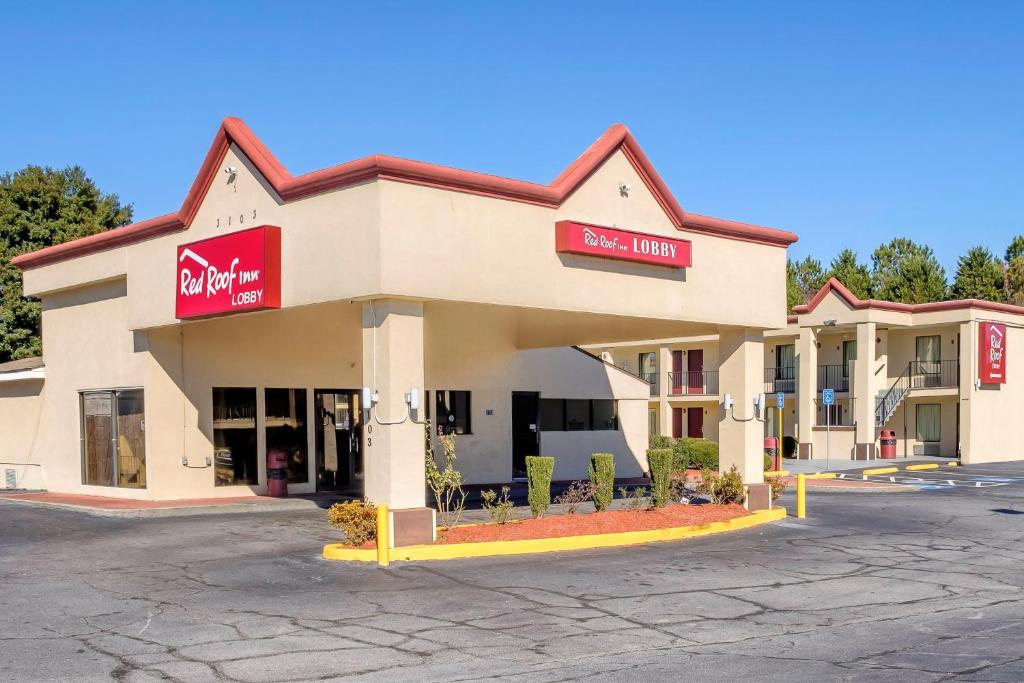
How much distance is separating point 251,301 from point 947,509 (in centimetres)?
1572

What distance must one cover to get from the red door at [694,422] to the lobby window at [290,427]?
110 feet

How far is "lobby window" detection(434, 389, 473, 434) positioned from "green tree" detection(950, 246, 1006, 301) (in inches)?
1981

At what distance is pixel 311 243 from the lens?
16.5m

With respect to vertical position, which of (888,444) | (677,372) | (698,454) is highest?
(677,372)

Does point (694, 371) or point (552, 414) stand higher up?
point (694, 371)

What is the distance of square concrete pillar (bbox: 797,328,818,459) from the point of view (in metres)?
45.1

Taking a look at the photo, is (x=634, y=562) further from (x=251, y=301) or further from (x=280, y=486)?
(x=280, y=486)

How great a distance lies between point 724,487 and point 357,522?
8.57m

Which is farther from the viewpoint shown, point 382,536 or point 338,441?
point 338,441

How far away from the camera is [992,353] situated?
139 feet

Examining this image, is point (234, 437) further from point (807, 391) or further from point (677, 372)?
point (677, 372)

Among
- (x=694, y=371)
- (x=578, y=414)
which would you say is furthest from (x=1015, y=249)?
(x=578, y=414)

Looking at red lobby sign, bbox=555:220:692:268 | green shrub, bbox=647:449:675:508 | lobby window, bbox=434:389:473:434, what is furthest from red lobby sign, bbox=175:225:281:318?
lobby window, bbox=434:389:473:434

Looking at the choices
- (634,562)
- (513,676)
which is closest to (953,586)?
(634,562)
